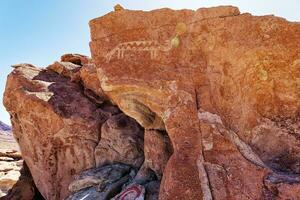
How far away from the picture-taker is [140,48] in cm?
797

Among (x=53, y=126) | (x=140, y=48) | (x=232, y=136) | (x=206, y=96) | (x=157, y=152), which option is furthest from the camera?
(x=53, y=126)

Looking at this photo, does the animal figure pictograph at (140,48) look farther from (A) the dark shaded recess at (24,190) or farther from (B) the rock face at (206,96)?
(A) the dark shaded recess at (24,190)

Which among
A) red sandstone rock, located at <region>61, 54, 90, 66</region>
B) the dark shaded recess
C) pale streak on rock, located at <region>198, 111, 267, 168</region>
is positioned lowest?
the dark shaded recess

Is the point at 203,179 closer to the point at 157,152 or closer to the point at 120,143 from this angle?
the point at 157,152

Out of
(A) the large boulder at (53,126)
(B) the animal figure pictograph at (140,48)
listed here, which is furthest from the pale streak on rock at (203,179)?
(A) the large boulder at (53,126)

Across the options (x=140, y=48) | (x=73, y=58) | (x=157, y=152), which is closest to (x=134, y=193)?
(x=157, y=152)

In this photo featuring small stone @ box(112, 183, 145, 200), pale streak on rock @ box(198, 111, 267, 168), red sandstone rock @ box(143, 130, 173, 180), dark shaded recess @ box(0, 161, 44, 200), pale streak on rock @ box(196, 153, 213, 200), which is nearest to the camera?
pale streak on rock @ box(198, 111, 267, 168)

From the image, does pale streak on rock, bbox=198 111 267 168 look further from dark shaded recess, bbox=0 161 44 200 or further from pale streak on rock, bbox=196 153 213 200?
dark shaded recess, bbox=0 161 44 200

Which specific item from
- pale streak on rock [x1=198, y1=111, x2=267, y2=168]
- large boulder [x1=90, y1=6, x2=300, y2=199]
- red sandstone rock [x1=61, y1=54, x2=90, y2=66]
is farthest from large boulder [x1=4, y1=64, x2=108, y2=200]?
pale streak on rock [x1=198, y1=111, x2=267, y2=168]

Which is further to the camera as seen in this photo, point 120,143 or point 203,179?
point 120,143

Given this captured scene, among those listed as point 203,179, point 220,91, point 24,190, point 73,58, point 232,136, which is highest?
point 220,91

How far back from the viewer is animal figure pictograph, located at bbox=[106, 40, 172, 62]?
774 cm

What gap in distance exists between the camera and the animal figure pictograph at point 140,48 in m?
7.74

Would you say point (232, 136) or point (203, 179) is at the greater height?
point (232, 136)
